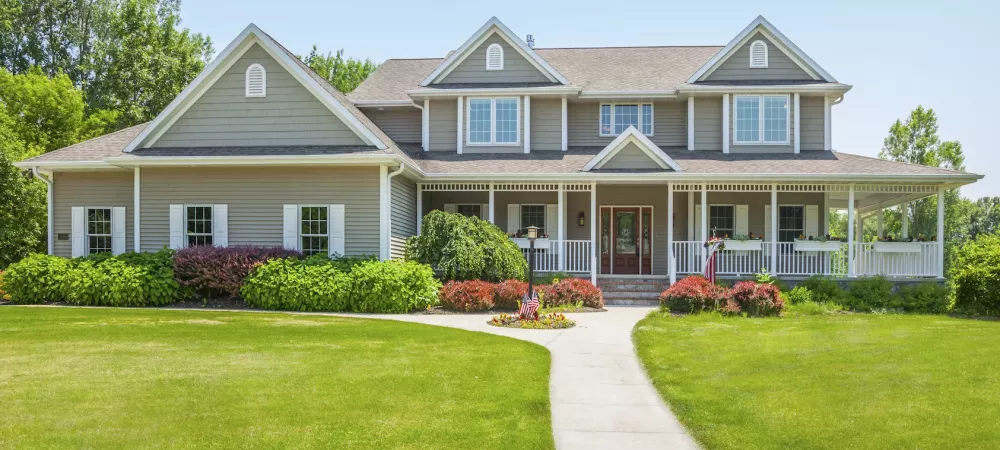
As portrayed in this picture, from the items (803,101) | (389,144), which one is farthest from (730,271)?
(389,144)

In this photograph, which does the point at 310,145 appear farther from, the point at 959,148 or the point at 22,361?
the point at 959,148

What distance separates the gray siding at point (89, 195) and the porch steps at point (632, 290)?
11907 mm

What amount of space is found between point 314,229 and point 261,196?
1.49 metres

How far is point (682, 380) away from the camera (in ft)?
29.6

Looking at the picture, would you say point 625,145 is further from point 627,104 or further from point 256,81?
point 256,81

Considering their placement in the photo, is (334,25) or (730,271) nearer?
(730,271)

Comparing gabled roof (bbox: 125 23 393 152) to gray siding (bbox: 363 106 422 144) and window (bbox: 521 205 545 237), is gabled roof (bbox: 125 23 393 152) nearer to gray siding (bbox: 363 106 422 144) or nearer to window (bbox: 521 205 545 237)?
gray siding (bbox: 363 106 422 144)

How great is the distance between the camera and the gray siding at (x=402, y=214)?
762 inches

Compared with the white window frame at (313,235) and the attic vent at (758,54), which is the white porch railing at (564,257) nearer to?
the white window frame at (313,235)

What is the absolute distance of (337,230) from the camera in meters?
19.0

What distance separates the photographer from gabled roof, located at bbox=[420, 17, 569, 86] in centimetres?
2216

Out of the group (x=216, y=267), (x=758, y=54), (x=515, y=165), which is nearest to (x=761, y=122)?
(x=758, y=54)

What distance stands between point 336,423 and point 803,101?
19.0m

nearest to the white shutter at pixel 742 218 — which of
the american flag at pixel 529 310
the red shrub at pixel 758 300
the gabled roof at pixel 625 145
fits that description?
the gabled roof at pixel 625 145
